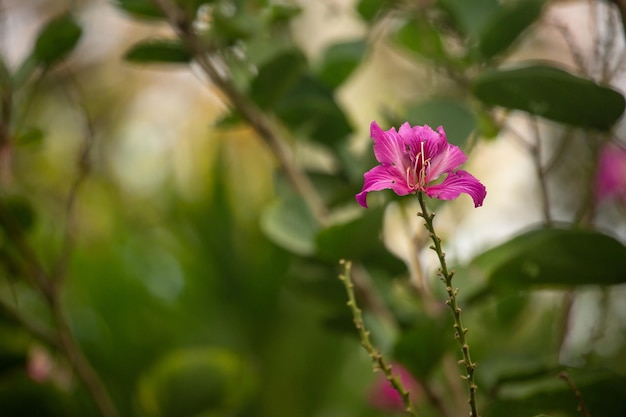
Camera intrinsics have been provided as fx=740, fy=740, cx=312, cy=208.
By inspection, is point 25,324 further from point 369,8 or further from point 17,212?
point 369,8

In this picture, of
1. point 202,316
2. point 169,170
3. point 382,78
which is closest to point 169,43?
point 202,316

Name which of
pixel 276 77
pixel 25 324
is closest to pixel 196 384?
pixel 25 324

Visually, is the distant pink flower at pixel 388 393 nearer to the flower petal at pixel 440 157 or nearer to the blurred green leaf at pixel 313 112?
the blurred green leaf at pixel 313 112

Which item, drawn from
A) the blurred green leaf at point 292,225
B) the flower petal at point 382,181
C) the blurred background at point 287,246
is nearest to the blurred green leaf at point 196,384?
the blurred background at point 287,246

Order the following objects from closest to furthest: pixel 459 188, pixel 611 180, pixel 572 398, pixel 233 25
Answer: pixel 459 188 < pixel 572 398 < pixel 233 25 < pixel 611 180

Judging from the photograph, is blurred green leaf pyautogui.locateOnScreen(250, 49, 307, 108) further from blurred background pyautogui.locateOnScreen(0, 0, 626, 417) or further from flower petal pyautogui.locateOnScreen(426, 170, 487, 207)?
flower petal pyautogui.locateOnScreen(426, 170, 487, 207)

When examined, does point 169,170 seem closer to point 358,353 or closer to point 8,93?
point 358,353

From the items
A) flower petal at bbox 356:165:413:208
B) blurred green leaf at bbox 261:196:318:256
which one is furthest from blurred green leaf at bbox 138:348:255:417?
flower petal at bbox 356:165:413:208
